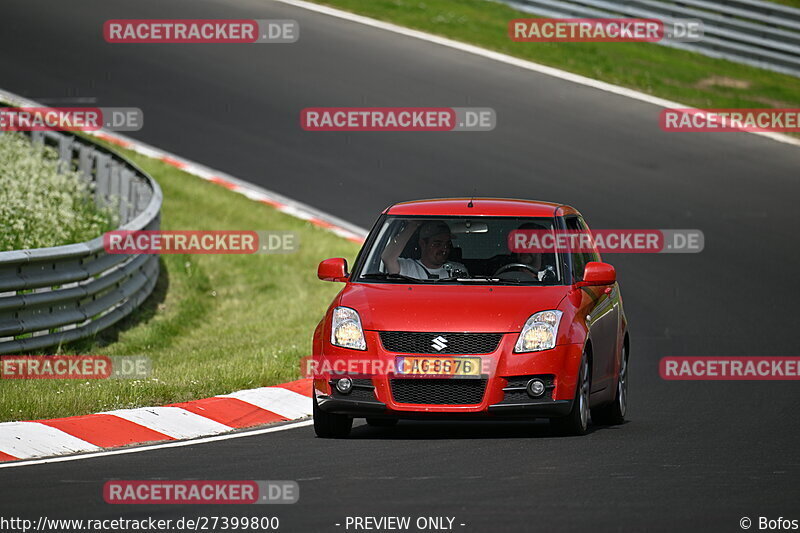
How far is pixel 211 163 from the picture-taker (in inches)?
907

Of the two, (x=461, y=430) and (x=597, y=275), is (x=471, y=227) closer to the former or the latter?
(x=597, y=275)

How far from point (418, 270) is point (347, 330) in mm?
1043

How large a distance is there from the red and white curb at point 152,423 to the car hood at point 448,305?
1.35 m

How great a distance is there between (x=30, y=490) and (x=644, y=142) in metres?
17.8

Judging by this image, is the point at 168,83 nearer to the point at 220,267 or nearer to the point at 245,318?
the point at 220,267

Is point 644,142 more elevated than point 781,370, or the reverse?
point 644,142

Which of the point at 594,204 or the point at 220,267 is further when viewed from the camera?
the point at 594,204

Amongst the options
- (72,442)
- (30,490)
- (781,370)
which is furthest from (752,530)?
(781,370)

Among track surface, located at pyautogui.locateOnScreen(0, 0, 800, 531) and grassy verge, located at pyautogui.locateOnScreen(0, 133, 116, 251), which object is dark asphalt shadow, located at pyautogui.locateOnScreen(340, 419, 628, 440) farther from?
grassy verge, located at pyautogui.locateOnScreen(0, 133, 116, 251)

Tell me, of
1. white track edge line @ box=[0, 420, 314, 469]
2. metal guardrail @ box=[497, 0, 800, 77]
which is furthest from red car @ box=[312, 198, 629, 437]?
metal guardrail @ box=[497, 0, 800, 77]

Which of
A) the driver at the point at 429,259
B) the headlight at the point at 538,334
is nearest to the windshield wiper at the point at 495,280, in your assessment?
the driver at the point at 429,259

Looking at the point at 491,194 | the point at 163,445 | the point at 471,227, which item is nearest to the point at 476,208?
the point at 471,227

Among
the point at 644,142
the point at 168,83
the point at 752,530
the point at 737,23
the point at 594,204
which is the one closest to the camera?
the point at 752,530

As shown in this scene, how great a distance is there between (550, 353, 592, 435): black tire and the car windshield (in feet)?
2.63
